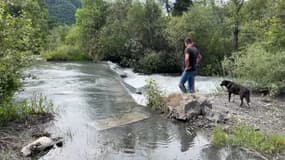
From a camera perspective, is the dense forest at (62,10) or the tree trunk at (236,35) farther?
the dense forest at (62,10)

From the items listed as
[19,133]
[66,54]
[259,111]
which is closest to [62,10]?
[66,54]

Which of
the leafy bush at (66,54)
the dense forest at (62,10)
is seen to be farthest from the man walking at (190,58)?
the dense forest at (62,10)

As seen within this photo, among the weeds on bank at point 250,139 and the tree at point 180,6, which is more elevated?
the tree at point 180,6

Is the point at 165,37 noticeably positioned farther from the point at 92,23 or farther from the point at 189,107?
the point at 189,107

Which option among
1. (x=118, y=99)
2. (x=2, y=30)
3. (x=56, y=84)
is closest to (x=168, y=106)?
(x=118, y=99)

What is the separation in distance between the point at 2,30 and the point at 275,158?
265 inches

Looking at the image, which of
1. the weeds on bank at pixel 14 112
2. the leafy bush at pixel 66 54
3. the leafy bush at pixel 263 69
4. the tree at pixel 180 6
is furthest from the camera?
the leafy bush at pixel 66 54

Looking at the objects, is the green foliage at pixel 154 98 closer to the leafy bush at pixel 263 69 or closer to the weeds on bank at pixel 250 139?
the weeds on bank at pixel 250 139

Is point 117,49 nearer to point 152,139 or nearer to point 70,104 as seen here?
point 70,104

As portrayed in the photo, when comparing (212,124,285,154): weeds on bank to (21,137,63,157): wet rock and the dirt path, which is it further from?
(21,137,63,157): wet rock

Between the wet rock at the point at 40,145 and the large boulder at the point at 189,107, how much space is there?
355 centimetres

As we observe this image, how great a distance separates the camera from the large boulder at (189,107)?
896 cm

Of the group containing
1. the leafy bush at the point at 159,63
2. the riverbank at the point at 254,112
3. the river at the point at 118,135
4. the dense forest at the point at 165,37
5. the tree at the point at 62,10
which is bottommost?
the river at the point at 118,135

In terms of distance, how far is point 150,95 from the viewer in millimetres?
10648
